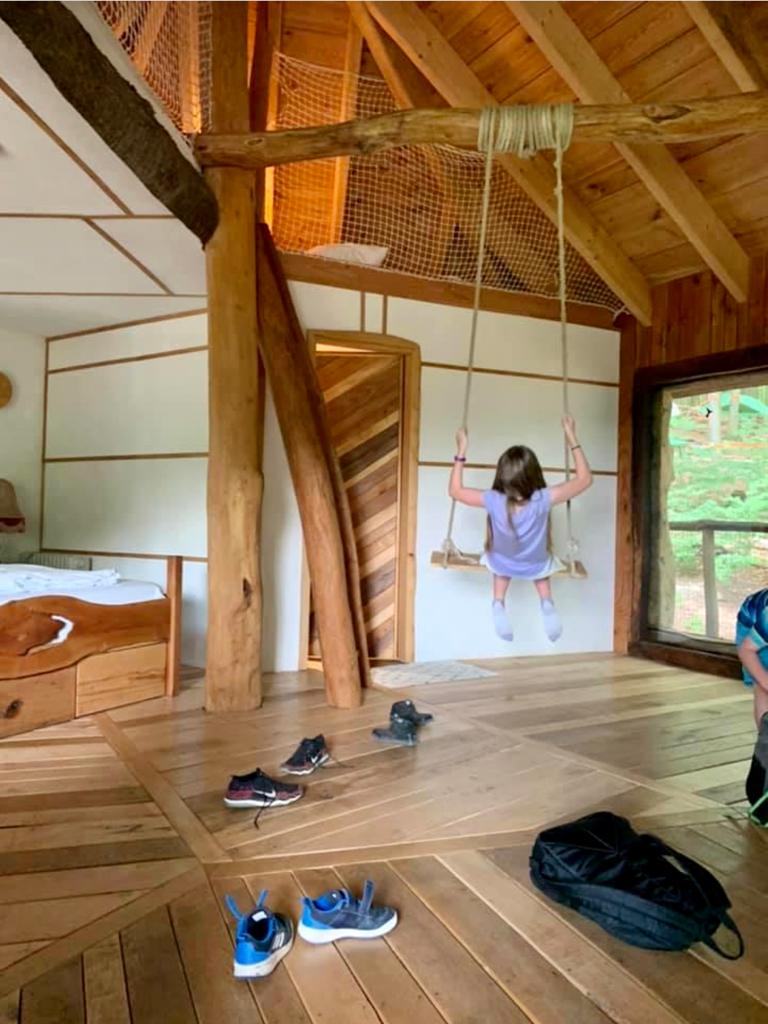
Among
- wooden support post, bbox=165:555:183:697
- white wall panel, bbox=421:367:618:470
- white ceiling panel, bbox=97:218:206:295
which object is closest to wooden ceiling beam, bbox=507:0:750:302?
white wall panel, bbox=421:367:618:470

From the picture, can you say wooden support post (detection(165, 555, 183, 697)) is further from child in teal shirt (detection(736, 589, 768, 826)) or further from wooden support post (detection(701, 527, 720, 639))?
wooden support post (detection(701, 527, 720, 639))

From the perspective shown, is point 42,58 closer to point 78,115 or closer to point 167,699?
point 78,115

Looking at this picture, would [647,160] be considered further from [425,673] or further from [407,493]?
[425,673]

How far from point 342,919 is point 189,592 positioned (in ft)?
9.48

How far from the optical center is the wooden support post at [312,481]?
3.51 meters

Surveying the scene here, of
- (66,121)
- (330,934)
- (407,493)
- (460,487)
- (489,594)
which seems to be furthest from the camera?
(489,594)

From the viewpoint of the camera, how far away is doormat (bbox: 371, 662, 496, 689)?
394cm

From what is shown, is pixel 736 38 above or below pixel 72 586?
above

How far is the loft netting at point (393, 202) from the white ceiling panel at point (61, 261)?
1.31 metres

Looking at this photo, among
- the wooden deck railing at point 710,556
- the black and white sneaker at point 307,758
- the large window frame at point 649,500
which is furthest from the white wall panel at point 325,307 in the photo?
the wooden deck railing at point 710,556

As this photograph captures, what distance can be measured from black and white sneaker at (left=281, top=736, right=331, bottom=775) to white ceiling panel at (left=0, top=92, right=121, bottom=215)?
7.68 feet

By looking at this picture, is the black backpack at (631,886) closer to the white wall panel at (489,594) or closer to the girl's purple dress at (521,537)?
the girl's purple dress at (521,537)

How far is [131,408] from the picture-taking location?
4363 mm

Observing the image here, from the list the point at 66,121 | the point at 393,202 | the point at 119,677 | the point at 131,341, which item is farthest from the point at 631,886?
the point at 393,202
